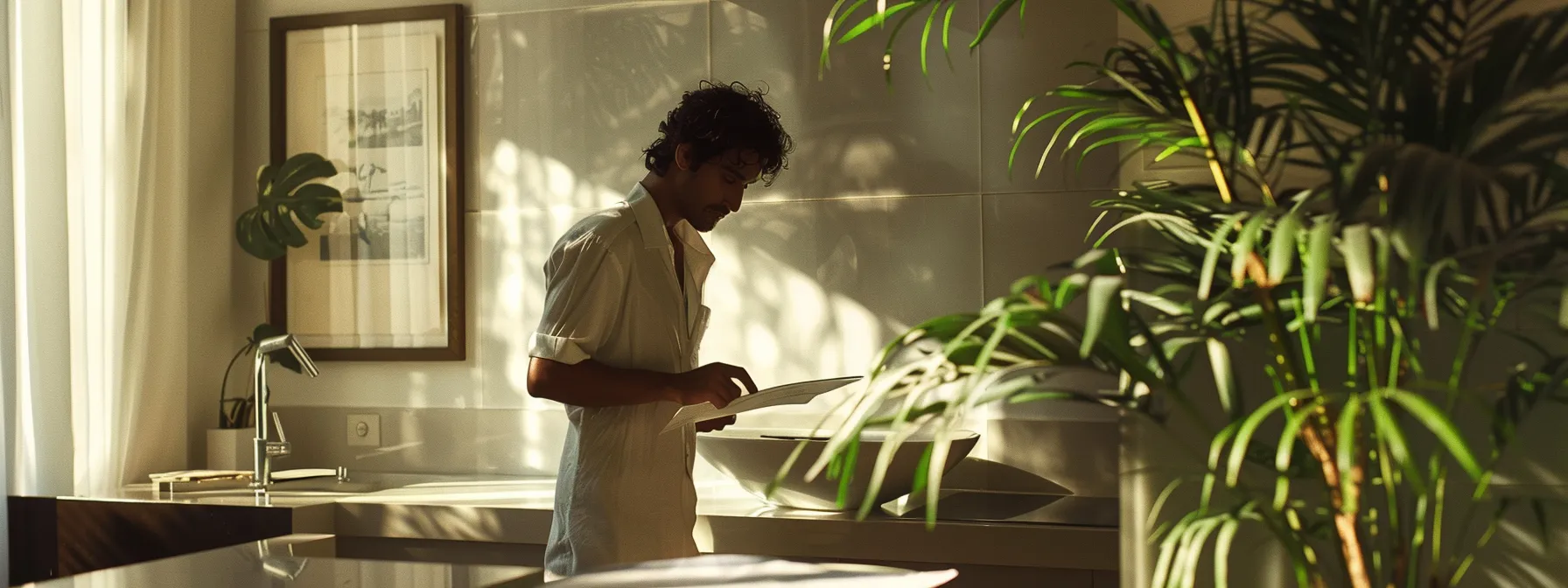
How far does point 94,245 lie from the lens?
3.10m

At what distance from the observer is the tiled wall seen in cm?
289

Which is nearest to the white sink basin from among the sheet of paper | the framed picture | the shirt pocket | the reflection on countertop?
the reflection on countertop

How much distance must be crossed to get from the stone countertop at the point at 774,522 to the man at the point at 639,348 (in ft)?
1.45

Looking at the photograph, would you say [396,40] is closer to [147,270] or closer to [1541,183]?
[147,270]

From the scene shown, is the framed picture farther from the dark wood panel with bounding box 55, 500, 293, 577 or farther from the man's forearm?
the man's forearm

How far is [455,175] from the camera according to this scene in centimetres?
327

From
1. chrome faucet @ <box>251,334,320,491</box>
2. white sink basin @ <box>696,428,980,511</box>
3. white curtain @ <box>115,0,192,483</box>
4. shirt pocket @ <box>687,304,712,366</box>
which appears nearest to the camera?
shirt pocket @ <box>687,304,712,366</box>

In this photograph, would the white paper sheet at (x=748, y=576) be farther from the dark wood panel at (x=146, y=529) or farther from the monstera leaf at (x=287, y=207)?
the monstera leaf at (x=287, y=207)

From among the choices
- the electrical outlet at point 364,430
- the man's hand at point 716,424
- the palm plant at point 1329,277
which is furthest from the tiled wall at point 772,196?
the palm plant at point 1329,277

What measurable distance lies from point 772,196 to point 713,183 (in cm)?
103

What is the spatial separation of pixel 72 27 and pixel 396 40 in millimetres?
693

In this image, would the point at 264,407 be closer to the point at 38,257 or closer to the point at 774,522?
the point at 38,257

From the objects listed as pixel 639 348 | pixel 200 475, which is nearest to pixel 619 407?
pixel 639 348

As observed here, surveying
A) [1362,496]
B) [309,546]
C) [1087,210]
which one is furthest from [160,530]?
[1362,496]
